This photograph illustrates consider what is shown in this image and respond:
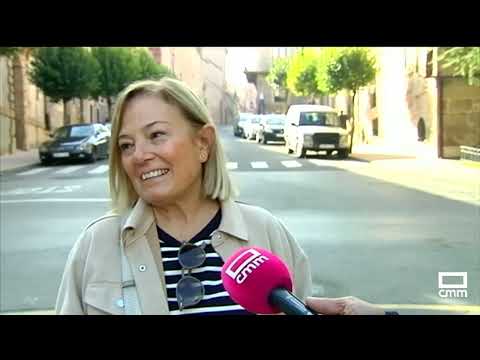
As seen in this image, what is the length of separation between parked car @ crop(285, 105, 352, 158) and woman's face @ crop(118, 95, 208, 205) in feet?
6.10

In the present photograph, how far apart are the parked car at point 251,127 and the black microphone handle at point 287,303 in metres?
2.28

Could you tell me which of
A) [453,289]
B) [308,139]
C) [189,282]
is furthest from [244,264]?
[308,139]

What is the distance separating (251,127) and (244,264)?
94.0 inches

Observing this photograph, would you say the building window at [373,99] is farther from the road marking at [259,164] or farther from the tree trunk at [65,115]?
the tree trunk at [65,115]

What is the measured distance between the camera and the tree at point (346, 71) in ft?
9.25

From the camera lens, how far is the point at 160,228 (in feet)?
4.01

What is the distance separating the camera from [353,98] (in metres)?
3.87

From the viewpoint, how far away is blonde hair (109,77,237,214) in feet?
3.91

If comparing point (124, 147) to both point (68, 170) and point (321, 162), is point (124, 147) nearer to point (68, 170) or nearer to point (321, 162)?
point (321, 162)

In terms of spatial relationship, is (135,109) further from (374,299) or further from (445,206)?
(445,206)

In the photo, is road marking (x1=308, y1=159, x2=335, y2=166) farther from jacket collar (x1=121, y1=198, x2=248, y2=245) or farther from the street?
jacket collar (x1=121, y1=198, x2=248, y2=245)

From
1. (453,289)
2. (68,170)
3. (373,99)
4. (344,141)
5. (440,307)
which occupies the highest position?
(373,99)

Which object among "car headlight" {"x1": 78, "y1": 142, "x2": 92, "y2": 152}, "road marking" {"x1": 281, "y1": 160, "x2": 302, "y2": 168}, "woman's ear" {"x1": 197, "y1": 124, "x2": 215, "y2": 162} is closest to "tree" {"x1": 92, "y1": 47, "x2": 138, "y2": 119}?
"car headlight" {"x1": 78, "y1": 142, "x2": 92, "y2": 152}
